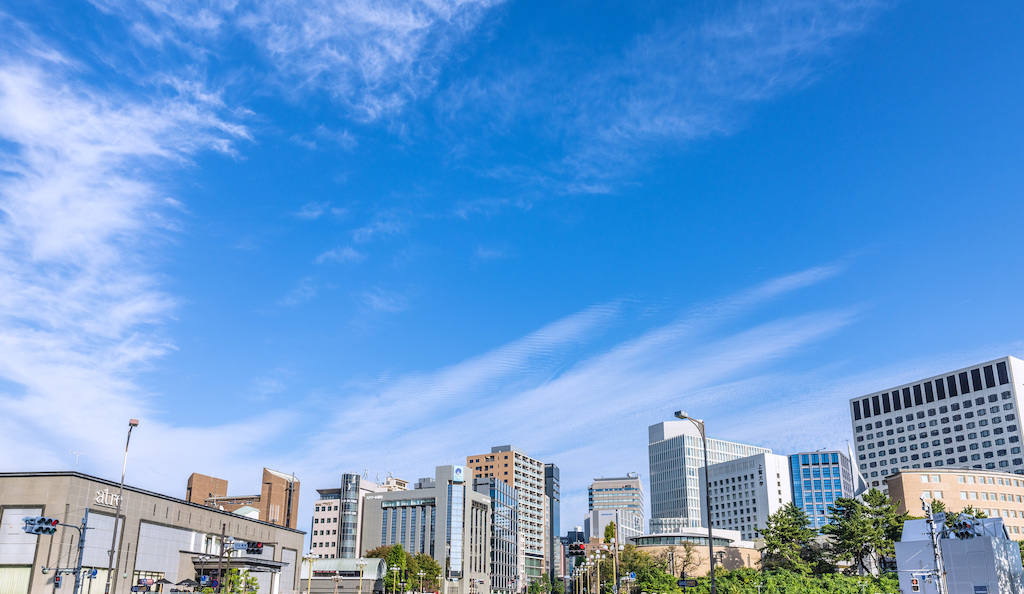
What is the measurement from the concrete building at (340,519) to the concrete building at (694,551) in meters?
65.0

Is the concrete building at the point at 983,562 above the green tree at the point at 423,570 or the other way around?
above

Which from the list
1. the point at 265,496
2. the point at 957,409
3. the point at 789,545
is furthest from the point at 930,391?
the point at 265,496

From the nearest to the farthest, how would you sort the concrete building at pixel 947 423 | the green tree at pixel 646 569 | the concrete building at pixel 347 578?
1. the green tree at pixel 646 569
2. the concrete building at pixel 347 578
3. the concrete building at pixel 947 423

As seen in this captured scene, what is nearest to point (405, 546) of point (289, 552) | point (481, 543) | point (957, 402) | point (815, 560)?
point (481, 543)

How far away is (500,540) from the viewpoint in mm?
187250

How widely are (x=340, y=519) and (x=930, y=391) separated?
140902mm

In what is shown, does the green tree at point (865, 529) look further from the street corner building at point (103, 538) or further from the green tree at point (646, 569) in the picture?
the street corner building at point (103, 538)

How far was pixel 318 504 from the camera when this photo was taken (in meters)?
178

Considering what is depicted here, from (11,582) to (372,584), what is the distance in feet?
258

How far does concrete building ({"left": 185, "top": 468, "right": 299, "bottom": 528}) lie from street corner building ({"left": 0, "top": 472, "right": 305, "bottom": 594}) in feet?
248

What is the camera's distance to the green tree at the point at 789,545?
99.2m

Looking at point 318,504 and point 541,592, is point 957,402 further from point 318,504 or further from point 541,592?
point 318,504

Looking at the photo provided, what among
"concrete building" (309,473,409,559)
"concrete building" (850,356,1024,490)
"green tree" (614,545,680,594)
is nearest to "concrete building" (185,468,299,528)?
"concrete building" (309,473,409,559)

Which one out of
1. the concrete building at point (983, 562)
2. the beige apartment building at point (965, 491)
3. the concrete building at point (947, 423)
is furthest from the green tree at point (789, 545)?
the concrete building at point (947, 423)
